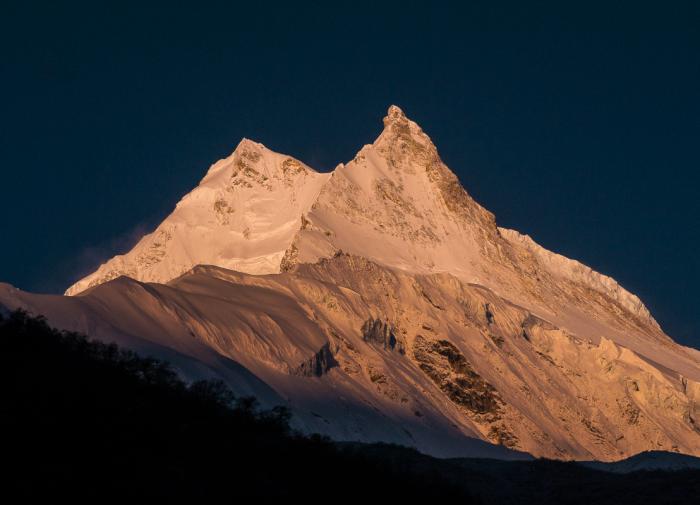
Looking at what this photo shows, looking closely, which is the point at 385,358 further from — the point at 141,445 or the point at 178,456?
the point at 141,445

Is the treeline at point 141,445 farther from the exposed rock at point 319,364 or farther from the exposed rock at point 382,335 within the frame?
the exposed rock at point 382,335

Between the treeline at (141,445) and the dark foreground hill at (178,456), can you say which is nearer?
the treeline at (141,445)

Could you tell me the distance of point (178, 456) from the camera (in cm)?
6116

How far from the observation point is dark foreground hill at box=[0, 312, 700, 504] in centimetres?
5350

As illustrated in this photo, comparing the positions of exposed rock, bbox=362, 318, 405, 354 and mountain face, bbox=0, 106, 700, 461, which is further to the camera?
exposed rock, bbox=362, 318, 405, 354

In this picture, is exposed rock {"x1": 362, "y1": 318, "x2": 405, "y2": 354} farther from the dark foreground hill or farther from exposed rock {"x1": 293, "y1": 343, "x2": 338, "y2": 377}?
the dark foreground hill

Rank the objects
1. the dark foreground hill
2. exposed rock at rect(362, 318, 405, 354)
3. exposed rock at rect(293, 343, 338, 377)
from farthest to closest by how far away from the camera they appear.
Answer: exposed rock at rect(362, 318, 405, 354), exposed rock at rect(293, 343, 338, 377), the dark foreground hill

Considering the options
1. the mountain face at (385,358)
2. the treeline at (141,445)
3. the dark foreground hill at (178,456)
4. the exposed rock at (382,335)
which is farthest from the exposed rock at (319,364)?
the treeline at (141,445)

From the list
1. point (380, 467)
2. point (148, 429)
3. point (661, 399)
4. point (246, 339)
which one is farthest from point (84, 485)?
point (661, 399)

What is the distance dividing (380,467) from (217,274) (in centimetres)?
9939

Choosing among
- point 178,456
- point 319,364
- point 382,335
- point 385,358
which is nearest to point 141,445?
point 178,456

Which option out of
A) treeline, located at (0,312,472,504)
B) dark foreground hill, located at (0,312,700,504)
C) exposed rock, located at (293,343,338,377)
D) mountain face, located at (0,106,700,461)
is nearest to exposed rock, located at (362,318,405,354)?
mountain face, located at (0,106,700,461)

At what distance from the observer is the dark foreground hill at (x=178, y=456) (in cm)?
5350

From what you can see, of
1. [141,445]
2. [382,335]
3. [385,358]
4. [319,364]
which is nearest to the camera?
[141,445]
